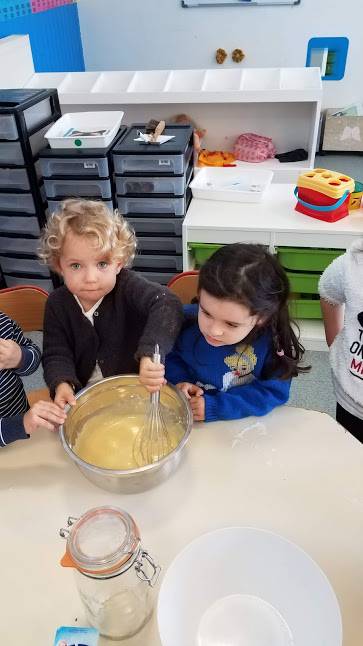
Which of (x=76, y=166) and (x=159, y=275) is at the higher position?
(x=76, y=166)

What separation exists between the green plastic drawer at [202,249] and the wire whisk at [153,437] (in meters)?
0.94

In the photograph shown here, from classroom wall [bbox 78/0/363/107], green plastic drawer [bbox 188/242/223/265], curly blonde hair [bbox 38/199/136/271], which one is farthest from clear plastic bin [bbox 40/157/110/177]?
classroom wall [bbox 78/0/363/107]

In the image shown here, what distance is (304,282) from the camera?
1.72m

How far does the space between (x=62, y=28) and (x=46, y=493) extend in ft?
9.56

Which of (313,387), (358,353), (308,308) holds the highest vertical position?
(358,353)

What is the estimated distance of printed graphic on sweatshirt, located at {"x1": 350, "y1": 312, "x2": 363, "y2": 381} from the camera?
946mm

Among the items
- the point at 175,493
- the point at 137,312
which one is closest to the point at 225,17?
the point at 137,312

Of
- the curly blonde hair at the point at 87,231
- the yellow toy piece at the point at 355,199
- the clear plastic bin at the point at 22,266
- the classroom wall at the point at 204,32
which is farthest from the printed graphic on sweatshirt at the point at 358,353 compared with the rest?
the classroom wall at the point at 204,32

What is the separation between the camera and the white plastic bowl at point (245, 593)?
531mm

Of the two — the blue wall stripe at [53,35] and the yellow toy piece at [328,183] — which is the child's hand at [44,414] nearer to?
the yellow toy piece at [328,183]

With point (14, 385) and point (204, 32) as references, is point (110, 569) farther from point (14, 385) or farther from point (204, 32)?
point (204, 32)

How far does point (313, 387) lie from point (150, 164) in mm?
995

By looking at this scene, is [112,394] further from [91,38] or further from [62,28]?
[91,38]

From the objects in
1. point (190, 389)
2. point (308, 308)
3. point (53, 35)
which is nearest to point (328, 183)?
point (308, 308)
